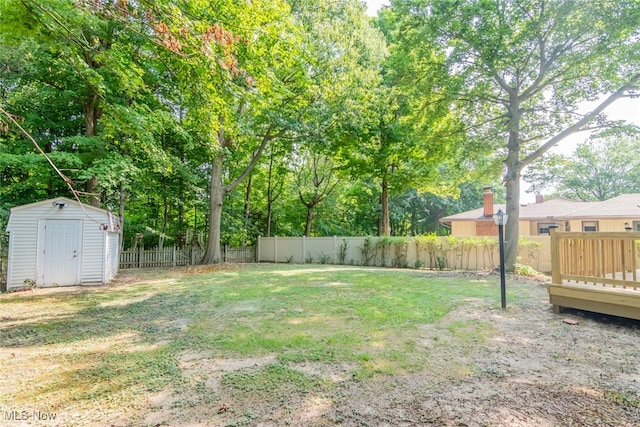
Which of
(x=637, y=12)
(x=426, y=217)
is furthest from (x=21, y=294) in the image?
(x=426, y=217)

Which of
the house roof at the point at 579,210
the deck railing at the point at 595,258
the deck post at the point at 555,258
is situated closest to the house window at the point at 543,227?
the house roof at the point at 579,210

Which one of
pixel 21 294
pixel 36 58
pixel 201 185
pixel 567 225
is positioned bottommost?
pixel 21 294

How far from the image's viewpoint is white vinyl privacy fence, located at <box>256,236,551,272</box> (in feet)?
36.9

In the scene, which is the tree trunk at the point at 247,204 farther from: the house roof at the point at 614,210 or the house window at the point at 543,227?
the house window at the point at 543,227

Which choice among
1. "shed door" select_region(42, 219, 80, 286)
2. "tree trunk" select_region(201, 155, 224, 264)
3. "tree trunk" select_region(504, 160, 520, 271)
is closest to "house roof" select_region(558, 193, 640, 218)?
"tree trunk" select_region(504, 160, 520, 271)

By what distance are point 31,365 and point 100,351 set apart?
23.3 inches

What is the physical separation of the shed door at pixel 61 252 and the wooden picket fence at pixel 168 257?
4154 millimetres

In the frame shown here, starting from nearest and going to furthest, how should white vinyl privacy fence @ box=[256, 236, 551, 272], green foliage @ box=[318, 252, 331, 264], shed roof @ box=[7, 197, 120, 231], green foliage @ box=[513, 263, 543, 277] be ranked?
shed roof @ box=[7, 197, 120, 231]
green foliage @ box=[513, 263, 543, 277]
white vinyl privacy fence @ box=[256, 236, 551, 272]
green foliage @ box=[318, 252, 331, 264]

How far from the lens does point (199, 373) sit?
10.2ft

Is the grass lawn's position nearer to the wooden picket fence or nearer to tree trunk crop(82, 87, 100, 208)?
tree trunk crop(82, 87, 100, 208)

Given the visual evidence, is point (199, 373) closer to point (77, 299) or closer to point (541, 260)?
point (77, 299)

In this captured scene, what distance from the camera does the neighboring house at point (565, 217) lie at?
50.4ft

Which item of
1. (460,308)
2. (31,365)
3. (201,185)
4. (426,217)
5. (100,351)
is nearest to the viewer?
(31,365)

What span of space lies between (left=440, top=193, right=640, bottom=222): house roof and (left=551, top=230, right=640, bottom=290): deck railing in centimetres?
1326
